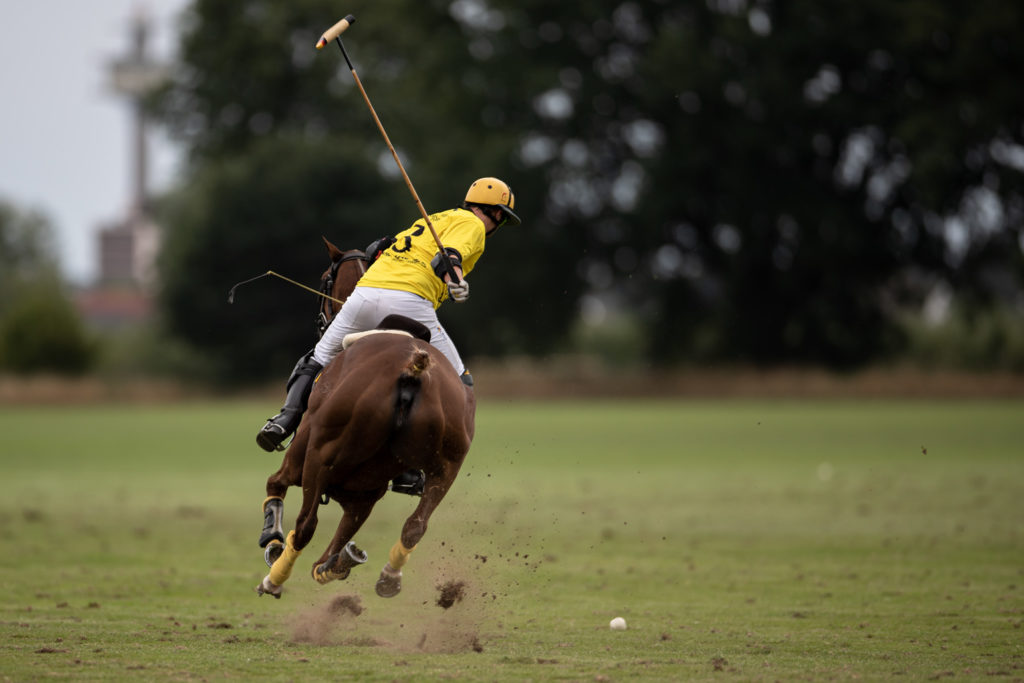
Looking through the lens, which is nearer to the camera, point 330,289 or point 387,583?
point 387,583

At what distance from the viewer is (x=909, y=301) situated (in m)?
43.7

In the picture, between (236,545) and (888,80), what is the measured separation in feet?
110

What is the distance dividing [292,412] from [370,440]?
1.17m

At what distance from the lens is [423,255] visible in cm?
856

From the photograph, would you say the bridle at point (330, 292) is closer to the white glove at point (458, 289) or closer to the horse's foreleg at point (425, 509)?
the white glove at point (458, 289)

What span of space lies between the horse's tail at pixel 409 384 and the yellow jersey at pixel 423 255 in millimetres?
907

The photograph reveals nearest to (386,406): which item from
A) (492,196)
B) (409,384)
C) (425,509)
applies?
(409,384)

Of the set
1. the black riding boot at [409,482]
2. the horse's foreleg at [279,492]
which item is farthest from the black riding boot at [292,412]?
the black riding boot at [409,482]

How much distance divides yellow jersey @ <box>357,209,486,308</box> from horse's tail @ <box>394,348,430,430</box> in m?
0.91

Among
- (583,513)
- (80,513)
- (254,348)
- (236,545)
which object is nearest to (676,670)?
(236,545)

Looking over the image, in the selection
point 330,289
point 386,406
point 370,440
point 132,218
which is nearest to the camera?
point 386,406

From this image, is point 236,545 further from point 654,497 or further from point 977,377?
point 977,377

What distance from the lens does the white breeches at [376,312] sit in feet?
27.4

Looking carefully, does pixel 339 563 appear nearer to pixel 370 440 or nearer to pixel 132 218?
pixel 370 440
